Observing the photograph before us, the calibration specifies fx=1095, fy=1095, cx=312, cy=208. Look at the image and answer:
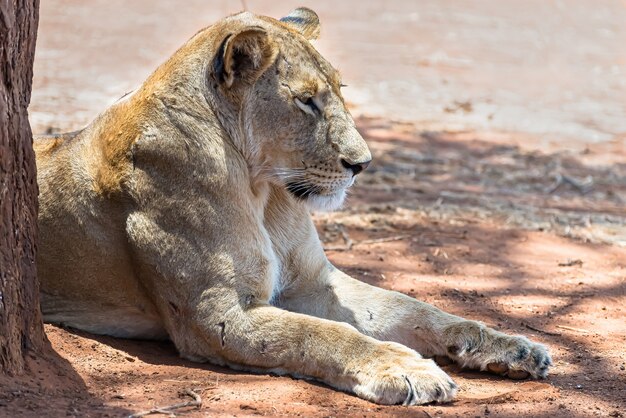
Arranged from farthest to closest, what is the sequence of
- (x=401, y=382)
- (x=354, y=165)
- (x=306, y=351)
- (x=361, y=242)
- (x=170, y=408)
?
(x=361, y=242) < (x=354, y=165) < (x=306, y=351) < (x=401, y=382) < (x=170, y=408)

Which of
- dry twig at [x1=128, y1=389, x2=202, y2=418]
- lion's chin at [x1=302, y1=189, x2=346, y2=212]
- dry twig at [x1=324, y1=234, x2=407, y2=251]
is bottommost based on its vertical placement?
dry twig at [x1=324, y1=234, x2=407, y2=251]

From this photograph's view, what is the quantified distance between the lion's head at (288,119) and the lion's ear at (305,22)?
46 centimetres

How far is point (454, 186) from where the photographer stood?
8562 mm

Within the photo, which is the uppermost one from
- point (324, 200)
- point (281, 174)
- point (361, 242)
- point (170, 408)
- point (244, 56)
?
point (244, 56)

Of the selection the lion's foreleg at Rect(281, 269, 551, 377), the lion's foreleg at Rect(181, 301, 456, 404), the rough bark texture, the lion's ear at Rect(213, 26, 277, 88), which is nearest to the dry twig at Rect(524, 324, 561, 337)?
the lion's foreleg at Rect(281, 269, 551, 377)

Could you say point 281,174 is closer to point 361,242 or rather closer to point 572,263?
point 361,242

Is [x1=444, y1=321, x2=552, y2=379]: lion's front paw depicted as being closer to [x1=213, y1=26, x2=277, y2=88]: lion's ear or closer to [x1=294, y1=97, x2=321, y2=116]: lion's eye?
[x1=294, y1=97, x2=321, y2=116]: lion's eye

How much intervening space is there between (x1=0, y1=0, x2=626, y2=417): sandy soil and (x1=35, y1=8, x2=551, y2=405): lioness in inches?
4.5

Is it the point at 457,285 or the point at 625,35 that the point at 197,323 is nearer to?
the point at 457,285

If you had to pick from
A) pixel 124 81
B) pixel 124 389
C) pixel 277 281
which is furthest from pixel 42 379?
pixel 124 81

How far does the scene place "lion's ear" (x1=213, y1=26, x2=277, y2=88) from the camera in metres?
4.23

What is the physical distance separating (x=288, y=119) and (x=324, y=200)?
0.37m

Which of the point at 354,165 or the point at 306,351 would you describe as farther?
the point at 354,165

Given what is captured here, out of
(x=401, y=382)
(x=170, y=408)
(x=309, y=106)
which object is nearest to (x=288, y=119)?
(x=309, y=106)
